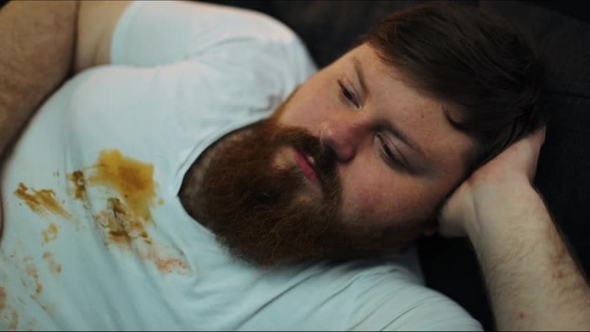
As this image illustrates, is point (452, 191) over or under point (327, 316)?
over

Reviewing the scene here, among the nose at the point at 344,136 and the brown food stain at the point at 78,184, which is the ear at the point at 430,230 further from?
the brown food stain at the point at 78,184

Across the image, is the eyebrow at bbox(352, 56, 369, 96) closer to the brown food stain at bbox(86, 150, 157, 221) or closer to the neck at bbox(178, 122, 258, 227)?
the neck at bbox(178, 122, 258, 227)

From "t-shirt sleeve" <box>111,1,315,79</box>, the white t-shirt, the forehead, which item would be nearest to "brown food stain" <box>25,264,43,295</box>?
the white t-shirt

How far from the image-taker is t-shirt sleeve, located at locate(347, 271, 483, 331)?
887mm

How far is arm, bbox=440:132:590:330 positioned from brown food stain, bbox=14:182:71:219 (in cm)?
62

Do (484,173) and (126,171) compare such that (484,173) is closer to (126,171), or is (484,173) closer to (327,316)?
(327,316)

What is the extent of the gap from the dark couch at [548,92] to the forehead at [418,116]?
0.16m

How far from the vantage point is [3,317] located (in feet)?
3.22

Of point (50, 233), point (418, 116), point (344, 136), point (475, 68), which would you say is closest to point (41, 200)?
point (50, 233)

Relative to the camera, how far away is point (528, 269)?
85cm

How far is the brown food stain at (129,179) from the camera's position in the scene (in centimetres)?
102

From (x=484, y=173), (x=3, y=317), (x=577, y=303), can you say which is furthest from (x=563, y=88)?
(x=3, y=317)

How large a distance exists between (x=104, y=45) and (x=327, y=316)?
0.65 meters

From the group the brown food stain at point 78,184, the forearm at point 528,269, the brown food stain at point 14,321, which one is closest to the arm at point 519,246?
the forearm at point 528,269
